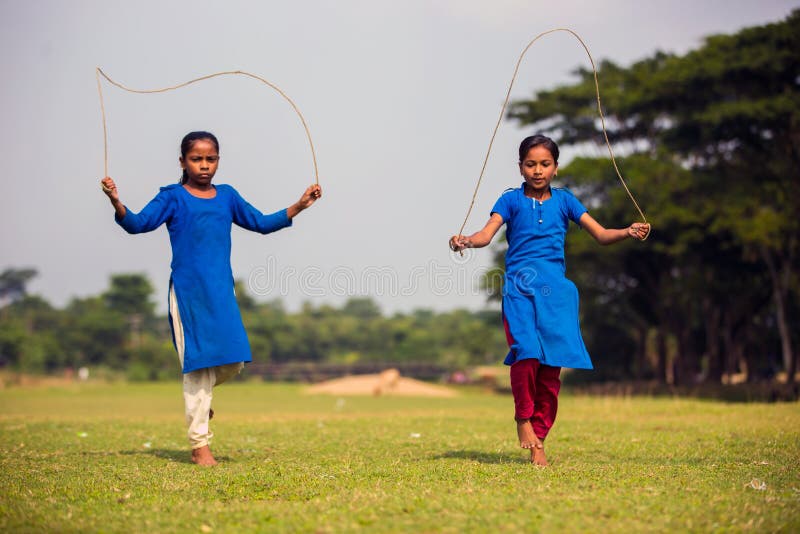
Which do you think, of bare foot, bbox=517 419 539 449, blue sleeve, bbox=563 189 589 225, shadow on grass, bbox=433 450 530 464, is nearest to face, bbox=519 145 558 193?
blue sleeve, bbox=563 189 589 225

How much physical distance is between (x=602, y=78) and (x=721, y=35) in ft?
29.7

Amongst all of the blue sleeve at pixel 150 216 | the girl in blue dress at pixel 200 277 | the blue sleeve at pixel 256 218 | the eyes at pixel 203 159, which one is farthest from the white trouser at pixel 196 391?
the eyes at pixel 203 159

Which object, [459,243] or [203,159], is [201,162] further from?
[459,243]

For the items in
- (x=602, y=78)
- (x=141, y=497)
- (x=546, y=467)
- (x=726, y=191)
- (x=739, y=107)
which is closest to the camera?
(x=141, y=497)

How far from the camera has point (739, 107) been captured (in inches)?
1094

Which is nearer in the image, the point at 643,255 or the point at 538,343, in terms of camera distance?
the point at 538,343

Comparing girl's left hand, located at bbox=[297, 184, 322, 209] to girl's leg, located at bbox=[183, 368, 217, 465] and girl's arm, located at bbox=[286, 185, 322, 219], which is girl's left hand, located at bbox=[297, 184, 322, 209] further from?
girl's leg, located at bbox=[183, 368, 217, 465]

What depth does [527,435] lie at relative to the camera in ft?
23.4

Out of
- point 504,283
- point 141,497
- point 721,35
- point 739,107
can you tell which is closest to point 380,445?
point 504,283

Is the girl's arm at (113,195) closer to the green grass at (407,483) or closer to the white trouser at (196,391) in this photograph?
the white trouser at (196,391)

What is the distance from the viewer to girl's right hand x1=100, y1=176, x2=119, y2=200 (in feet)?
23.5

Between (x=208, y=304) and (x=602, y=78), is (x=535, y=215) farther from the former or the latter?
A: (x=602, y=78)

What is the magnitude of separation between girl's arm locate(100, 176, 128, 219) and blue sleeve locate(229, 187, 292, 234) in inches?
37.9

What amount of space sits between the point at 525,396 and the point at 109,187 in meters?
3.56
